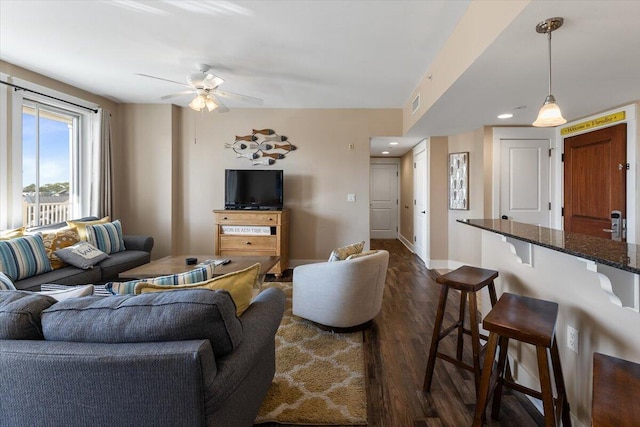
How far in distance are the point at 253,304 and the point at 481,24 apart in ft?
7.44

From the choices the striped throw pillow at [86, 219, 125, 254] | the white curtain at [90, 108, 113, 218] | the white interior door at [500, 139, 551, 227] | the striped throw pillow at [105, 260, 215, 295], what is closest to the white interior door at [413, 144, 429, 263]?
the white interior door at [500, 139, 551, 227]

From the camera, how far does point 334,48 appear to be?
105 inches

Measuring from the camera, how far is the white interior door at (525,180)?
147 inches

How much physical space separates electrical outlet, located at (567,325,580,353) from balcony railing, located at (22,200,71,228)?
5.06m

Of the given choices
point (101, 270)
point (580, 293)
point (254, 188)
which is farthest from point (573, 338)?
point (101, 270)

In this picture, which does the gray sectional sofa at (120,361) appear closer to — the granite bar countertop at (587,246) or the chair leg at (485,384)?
the chair leg at (485,384)

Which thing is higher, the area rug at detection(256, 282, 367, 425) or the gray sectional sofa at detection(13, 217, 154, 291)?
the gray sectional sofa at detection(13, 217, 154, 291)

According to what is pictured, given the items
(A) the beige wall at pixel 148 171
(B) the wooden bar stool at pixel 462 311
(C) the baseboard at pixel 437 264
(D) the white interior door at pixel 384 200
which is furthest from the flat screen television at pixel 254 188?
(D) the white interior door at pixel 384 200

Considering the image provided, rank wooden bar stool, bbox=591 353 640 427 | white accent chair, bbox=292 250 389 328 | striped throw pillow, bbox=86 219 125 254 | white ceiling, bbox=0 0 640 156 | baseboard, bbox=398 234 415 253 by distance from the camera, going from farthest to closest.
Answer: baseboard, bbox=398 234 415 253
striped throw pillow, bbox=86 219 125 254
white accent chair, bbox=292 250 389 328
white ceiling, bbox=0 0 640 156
wooden bar stool, bbox=591 353 640 427

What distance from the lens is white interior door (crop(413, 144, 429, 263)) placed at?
4.73 metres

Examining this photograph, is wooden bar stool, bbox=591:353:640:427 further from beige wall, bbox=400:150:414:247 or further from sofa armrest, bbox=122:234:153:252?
beige wall, bbox=400:150:414:247

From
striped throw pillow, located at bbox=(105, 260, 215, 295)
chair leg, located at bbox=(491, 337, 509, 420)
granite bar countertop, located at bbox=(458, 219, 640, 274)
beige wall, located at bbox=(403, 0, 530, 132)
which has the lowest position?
chair leg, located at bbox=(491, 337, 509, 420)

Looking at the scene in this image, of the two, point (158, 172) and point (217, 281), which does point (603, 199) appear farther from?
point (158, 172)

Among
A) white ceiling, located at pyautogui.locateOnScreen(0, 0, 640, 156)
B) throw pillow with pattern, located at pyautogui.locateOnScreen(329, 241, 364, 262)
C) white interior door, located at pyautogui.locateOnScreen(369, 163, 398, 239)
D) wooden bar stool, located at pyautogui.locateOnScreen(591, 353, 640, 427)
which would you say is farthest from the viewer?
white interior door, located at pyautogui.locateOnScreen(369, 163, 398, 239)
